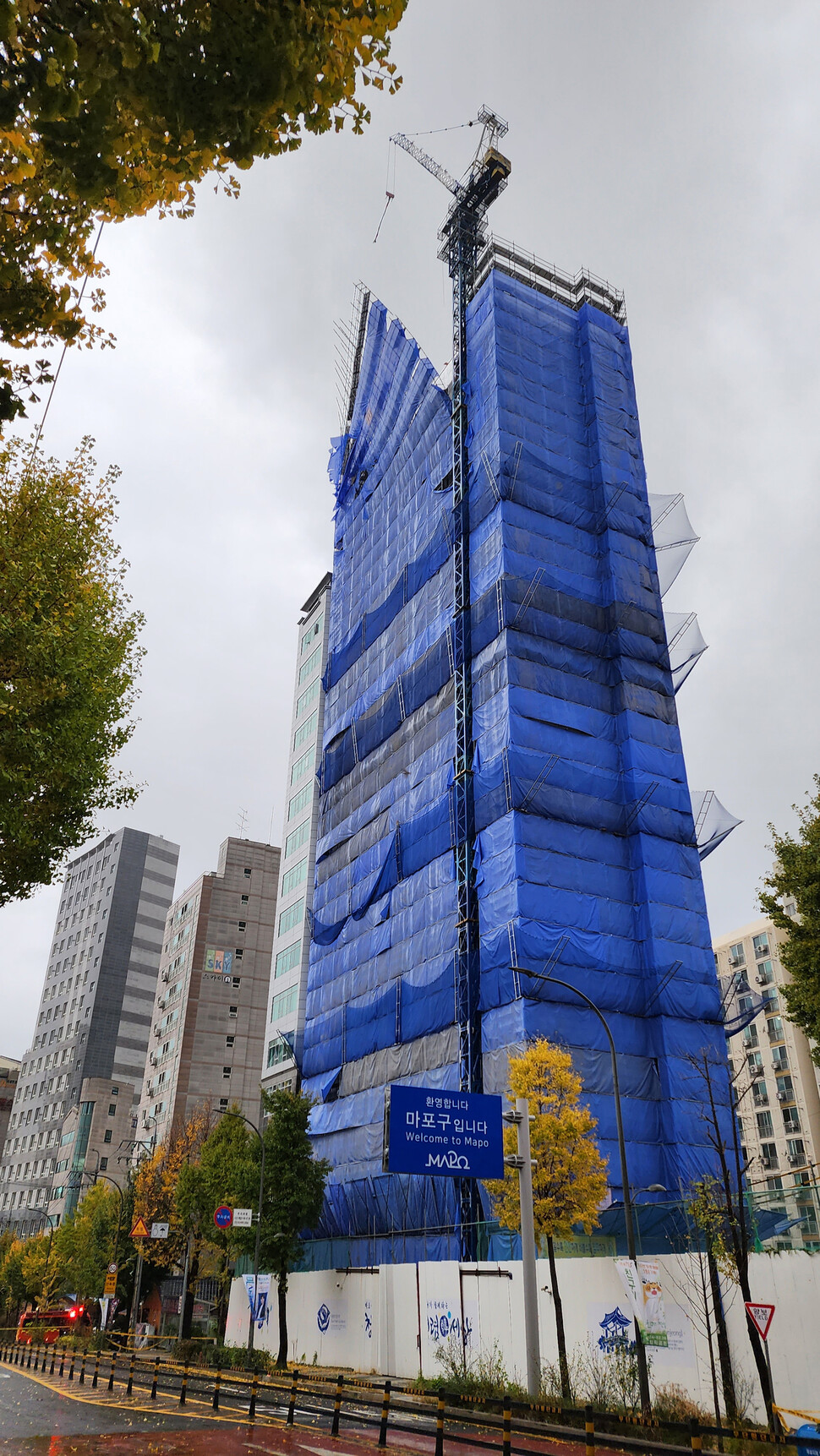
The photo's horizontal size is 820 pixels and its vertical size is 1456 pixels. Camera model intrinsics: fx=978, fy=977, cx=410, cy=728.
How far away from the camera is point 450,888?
43.8 meters

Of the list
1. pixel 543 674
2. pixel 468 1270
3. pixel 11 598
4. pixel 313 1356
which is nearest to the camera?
pixel 11 598

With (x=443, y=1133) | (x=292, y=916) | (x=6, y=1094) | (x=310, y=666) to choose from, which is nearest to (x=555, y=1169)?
(x=443, y=1133)

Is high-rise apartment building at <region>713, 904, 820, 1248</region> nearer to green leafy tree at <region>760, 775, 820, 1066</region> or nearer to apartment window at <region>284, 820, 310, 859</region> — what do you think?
apartment window at <region>284, 820, 310, 859</region>

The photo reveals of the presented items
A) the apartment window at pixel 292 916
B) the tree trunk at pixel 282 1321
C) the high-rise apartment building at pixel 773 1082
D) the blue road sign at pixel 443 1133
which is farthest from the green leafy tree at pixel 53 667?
the high-rise apartment building at pixel 773 1082

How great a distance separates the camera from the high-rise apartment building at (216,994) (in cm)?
8512

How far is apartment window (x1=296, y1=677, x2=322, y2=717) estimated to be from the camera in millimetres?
74438

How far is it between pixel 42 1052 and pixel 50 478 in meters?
114

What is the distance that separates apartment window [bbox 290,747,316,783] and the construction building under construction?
11.2 m

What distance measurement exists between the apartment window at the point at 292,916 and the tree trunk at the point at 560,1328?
42817 millimetres

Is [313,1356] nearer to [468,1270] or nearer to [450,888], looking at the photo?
[468,1270]

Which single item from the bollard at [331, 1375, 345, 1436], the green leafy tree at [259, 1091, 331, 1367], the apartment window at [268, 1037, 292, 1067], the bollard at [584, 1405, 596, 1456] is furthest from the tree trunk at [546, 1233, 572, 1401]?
the apartment window at [268, 1037, 292, 1067]

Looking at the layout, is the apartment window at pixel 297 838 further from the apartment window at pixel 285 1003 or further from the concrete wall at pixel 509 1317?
the concrete wall at pixel 509 1317

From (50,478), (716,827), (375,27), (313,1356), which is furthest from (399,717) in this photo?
(375,27)

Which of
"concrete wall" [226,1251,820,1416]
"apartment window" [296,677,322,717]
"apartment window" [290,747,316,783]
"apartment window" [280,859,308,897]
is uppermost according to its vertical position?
"apartment window" [296,677,322,717]
